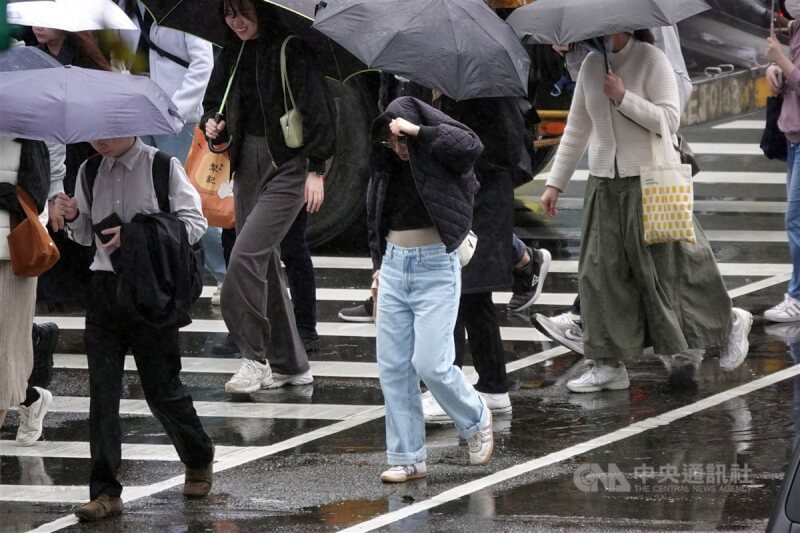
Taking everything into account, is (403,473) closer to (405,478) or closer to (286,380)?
(405,478)

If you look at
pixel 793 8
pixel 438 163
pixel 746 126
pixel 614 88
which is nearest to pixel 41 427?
pixel 438 163

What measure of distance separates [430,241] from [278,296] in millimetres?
2064

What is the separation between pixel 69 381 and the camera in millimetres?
9352

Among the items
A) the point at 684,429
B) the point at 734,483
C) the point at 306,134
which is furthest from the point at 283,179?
the point at 734,483

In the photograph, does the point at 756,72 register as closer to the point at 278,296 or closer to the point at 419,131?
the point at 278,296

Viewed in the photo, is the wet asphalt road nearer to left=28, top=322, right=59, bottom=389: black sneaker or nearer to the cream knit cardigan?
left=28, top=322, right=59, bottom=389: black sneaker

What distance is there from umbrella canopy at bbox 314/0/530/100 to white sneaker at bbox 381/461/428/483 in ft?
5.05

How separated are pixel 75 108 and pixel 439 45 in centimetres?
152

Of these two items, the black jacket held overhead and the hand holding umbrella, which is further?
the black jacket held overhead

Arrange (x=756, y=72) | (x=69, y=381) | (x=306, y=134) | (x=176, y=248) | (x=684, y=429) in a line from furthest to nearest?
1. (x=756, y=72)
2. (x=69, y=381)
3. (x=306, y=134)
4. (x=684, y=429)
5. (x=176, y=248)

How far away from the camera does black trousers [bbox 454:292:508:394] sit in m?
8.28

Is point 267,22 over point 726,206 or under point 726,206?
over

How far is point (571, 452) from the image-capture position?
7590 millimetres
